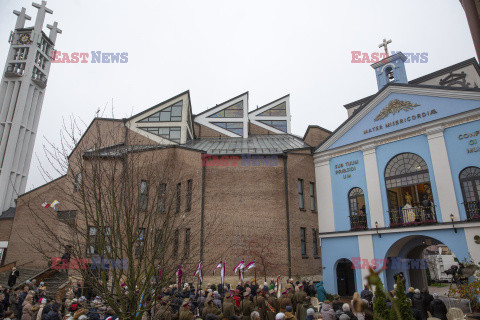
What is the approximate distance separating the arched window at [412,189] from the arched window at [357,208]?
1920 millimetres

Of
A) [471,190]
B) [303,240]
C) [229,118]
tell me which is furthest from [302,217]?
[229,118]

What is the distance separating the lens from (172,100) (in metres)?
28.1

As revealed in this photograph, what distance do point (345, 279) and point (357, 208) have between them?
6603mm

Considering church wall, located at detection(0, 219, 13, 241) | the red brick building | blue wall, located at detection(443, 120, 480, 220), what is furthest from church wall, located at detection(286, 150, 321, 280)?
church wall, located at detection(0, 219, 13, 241)

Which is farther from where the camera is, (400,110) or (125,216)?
(400,110)

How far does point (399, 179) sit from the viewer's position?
65.9ft

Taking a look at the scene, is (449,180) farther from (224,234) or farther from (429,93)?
(224,234)

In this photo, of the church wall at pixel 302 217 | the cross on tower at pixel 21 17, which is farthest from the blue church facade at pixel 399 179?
the cross on tower at pixel 21 17

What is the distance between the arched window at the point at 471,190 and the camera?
16.7 m

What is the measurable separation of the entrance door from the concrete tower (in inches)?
1545

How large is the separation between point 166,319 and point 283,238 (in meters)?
13.7

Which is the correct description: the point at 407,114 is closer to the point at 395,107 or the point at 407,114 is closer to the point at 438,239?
the point at 395,107

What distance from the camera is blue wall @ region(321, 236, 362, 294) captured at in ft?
70.0

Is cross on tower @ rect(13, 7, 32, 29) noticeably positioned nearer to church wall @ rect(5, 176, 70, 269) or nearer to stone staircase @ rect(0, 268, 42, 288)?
church wall @ rect(5, 176, 70, 269)
